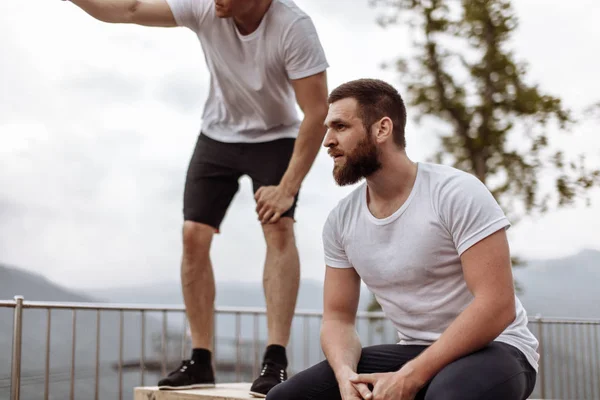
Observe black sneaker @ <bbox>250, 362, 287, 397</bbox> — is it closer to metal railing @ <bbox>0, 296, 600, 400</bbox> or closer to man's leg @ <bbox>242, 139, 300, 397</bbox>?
man's leg @ <bbox>242, 139, 300, 397</bbox>

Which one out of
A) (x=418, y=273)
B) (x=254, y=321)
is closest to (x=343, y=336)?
(x=418, y=273)

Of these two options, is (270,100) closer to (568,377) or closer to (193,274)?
(193,274)

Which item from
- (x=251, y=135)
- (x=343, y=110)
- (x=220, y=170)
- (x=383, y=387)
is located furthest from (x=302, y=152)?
(x=383, y=387)

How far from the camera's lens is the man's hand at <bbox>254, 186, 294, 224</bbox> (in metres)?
2.58

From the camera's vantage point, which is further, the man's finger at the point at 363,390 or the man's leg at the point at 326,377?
the man's leg at the point at 326,377

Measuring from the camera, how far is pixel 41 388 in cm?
366

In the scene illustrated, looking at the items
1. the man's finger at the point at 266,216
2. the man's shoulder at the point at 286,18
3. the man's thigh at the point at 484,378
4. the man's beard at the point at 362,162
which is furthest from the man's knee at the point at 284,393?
the man's shoulder at the point at 286,18

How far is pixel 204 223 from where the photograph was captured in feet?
9.30

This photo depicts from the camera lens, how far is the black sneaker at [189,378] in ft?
8.75

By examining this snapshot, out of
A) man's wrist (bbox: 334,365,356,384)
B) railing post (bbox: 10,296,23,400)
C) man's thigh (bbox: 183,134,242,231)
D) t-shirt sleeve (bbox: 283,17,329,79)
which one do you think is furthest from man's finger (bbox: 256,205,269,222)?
railing post (bbox: 10,296,23,400)

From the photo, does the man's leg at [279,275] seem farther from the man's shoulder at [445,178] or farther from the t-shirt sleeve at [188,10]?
the man's shoulder at [445,178]

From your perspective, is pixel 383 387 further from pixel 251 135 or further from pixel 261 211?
pixel 251 135

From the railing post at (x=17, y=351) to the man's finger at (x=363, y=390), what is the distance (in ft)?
7.07

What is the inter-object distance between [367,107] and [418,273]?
46 cm
